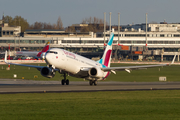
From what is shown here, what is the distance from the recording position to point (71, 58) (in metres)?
47.8

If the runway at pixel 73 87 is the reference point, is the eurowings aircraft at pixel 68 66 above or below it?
above

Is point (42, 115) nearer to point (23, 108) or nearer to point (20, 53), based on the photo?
point (23, 108)

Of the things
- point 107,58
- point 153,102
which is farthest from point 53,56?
point 153,102

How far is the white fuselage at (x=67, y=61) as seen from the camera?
44.8 metres

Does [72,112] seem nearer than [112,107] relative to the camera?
Yes

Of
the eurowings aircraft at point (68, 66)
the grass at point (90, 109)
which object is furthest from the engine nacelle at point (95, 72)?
the grass at point (90, 109)

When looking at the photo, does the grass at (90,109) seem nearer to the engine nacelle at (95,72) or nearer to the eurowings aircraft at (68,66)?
the eurowings aircraft at (68,66)

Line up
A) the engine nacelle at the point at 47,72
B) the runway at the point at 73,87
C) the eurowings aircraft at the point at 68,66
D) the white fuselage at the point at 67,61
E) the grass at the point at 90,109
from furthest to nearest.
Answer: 1. the engine nacelle at the point at 47,72
2. the eurowings aircraft at the point at 68,66
3. the white fuselage at the point at 67,61
4. the runway at the point at 73,87
5. the grass at the point at 90,109

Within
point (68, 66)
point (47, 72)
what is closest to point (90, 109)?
point (68, 66)

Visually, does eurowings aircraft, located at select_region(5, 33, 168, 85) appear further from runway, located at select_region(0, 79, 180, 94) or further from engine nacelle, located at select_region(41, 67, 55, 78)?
runway, located at select_region(0, 79, 180, 94)

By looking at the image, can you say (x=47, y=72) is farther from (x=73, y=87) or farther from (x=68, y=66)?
(x=73, y=87)

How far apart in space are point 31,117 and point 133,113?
6.35 metres

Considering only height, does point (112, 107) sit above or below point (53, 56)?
below

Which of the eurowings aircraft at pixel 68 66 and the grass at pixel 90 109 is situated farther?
the eurowings aircraft at pixel 68 66
